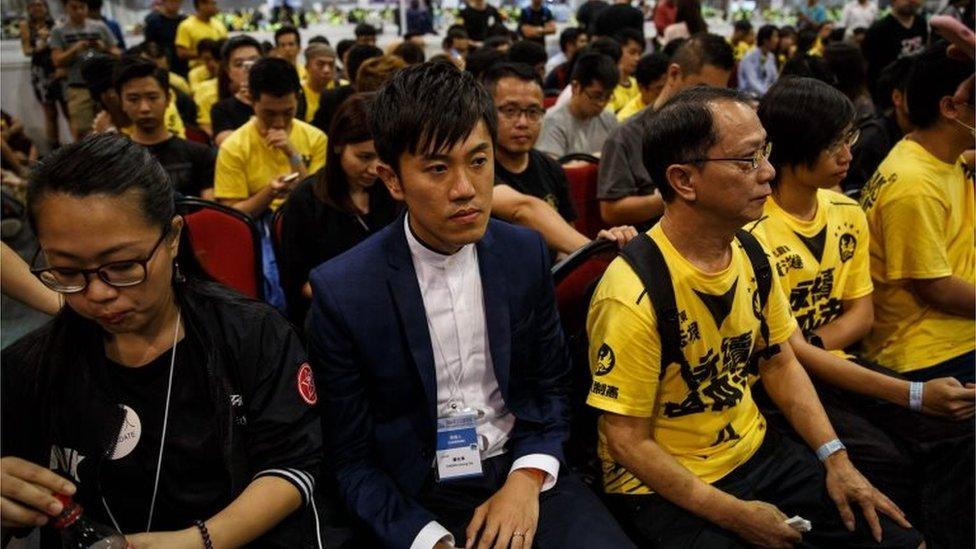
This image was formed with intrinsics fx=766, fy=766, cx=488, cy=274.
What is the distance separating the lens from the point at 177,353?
1.39 m

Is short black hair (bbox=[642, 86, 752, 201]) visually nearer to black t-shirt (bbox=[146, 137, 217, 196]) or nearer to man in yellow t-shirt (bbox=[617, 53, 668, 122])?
black t-shirt (bbox=[146, 137, 217, 196])

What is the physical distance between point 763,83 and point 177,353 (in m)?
7.46

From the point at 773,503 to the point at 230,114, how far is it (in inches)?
153

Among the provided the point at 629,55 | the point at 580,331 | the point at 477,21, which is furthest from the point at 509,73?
the point at 477,21

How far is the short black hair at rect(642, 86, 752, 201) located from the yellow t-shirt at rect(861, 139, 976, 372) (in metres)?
0.79

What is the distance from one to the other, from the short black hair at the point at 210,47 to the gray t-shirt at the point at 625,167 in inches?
181

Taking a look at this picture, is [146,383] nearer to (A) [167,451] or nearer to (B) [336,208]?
(A) [167,451]

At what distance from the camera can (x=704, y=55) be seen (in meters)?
3.19

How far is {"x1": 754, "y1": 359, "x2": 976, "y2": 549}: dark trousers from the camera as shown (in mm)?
1923

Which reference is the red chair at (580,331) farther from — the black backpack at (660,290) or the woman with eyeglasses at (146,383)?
the woman with eyeglasses at (146,383)

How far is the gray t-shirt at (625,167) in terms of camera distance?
3055 mm

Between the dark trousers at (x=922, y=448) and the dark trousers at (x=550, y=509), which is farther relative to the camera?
the dark trousers at (x=922, y=448)

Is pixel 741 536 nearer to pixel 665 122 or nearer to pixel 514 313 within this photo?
pixel 514 313

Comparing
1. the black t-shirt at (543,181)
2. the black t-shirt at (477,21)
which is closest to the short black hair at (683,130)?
the black t-shirt at (543,181)
